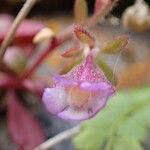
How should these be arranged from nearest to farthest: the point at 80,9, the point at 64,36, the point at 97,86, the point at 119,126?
the point at 97,86
the point at 80,9
the point at 119,126
the point at 64,36

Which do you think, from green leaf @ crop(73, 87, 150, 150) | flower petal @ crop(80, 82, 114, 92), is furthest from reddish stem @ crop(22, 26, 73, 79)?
flower petal @ crop(80, 82, 114, 92)

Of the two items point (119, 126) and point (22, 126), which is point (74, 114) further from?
point (22, 126)

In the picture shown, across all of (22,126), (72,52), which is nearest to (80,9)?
(72,52)

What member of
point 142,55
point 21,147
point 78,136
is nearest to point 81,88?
point 78,136

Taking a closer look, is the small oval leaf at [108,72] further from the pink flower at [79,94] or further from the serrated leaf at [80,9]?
the serrated leaf at [80,9]

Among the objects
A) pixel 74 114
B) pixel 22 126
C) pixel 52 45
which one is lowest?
pixel 22 126

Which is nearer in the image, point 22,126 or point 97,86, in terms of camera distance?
point 97,86

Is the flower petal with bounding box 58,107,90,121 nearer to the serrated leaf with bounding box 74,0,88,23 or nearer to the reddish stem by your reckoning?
the serrated leaf with bounding box 74,0,88,23
